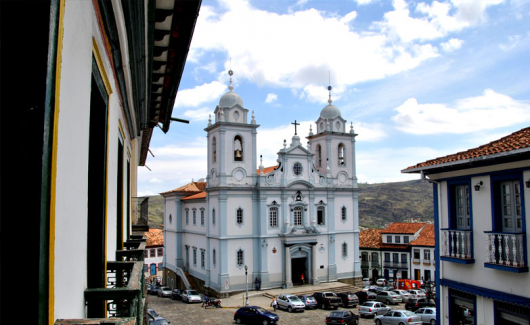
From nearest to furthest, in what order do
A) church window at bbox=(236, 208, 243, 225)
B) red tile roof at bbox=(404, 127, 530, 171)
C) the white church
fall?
1. red tile roof at bbox=(404, 127, 530, 171)
2. the white church
3. church window at bbox=(236, 208, 243, 225)

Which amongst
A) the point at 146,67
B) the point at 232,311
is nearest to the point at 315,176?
the point at 232,311

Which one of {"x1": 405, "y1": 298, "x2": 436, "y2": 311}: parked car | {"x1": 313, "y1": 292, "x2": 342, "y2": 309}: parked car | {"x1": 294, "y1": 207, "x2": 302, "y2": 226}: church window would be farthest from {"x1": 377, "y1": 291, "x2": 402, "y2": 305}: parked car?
{"x1": 294, "y1": 207, "x2": 302, "y2": 226}: church window

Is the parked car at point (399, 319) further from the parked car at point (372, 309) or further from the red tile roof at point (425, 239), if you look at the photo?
the red tile roof at point (425, 239)

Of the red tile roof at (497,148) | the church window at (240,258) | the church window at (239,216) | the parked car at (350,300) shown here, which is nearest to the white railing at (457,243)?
the red tile roof at (497,148)

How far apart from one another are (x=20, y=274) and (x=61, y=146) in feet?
2.79

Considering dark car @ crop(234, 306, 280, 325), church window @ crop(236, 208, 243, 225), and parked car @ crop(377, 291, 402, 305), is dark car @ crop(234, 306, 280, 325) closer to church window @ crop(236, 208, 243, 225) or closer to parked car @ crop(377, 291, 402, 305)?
church window @ crop(236, 208, 243, 225)

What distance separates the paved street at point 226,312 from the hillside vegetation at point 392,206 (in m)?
71.7

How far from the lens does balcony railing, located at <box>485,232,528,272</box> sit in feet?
26.3

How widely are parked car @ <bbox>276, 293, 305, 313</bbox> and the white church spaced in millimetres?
4300

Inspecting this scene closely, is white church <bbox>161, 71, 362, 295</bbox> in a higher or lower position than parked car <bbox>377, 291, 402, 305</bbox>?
higher

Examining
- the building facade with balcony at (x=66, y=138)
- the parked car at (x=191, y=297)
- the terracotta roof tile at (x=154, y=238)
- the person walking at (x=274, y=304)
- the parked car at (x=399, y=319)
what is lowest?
the parked car at (x=191, y=297)

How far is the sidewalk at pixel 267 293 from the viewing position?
30578mm

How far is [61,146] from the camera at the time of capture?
2172 mm

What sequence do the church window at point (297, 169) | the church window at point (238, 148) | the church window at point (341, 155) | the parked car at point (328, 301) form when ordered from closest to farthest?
the parked car at point (328, 301) < the church window at point (238, 148) < the church window at point (297, 169) < the church window at point (341, 155)
